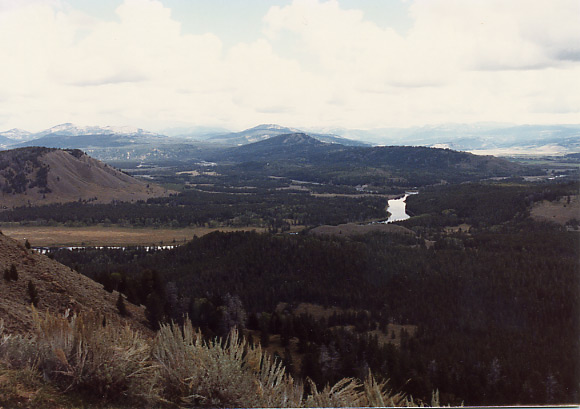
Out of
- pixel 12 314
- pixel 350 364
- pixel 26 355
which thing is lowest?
pixel 350 364

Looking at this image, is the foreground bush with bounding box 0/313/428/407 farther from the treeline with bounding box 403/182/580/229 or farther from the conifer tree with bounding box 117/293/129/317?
the treeline with bounding box 403/182/580/229

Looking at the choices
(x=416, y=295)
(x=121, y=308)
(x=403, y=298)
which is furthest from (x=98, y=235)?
(x=121, y=308)

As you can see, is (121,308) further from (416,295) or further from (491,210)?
(491,210)

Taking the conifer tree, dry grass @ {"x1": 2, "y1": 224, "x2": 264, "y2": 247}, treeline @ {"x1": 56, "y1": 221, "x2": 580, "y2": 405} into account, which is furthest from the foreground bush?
dry grass @ {"x1": 2, "y1": 224, "x2": 264, "y2": 247}

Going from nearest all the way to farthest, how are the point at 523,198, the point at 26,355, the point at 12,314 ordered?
1. the point at 26,355
2. the point at 12,314
3. the point at 523,198

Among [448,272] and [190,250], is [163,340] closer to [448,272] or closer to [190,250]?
[448,272]

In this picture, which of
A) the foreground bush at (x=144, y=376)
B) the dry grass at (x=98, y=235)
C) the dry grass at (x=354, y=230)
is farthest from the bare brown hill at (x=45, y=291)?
the dry grass at (x=98, y=235)

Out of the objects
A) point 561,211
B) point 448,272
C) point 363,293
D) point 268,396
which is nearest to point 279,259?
point 363,293

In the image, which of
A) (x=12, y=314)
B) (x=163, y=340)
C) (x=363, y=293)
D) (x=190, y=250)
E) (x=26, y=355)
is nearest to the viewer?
(x=26, y=355)
